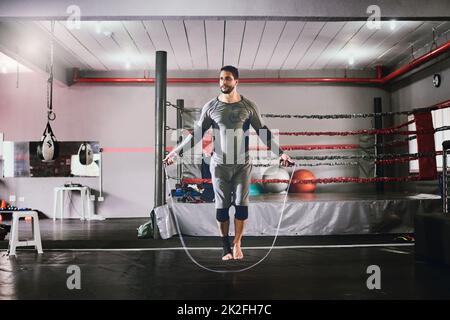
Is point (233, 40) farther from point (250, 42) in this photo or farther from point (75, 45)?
point (75, 45)

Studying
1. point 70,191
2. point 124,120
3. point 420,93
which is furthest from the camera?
point 124,120

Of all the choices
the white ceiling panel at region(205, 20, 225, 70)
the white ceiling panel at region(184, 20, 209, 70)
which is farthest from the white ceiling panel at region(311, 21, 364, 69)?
the white ceiling panel at region(184, 20, 209, 70)

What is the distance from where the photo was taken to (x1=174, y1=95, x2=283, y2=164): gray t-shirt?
107 inches

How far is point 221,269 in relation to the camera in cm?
267

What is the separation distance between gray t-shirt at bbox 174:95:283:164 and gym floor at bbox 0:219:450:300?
2.54 feet

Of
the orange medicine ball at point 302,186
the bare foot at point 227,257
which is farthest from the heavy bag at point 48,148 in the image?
the orange medicine ball at point 302,186

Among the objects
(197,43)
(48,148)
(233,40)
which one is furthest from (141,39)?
(48,148)

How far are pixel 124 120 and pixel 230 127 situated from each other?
4853 mm

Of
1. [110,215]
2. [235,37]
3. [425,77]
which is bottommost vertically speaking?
[110,215]

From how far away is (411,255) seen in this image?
3.09m

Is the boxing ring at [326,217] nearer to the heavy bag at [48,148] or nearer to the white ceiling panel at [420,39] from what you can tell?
the heavy bag at [48,148]
